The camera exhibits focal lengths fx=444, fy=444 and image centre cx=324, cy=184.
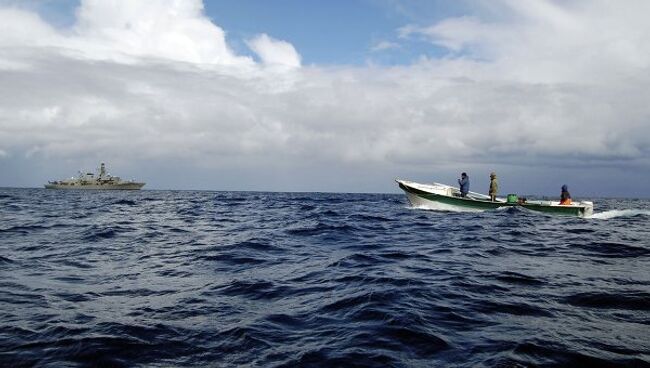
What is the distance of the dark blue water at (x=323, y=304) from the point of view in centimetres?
564

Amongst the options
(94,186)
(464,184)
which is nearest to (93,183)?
(94,186)

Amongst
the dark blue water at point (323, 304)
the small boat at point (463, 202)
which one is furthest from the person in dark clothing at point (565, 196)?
the dark blue water at point (323, 304)

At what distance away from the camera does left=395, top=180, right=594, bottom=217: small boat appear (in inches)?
1216

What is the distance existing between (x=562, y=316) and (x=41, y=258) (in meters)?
13.0

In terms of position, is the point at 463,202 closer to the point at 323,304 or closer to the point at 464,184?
the point at 464,184

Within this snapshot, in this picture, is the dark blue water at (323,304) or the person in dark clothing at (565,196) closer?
the dark blue water at (323,304)

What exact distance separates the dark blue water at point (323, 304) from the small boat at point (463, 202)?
15.4 m

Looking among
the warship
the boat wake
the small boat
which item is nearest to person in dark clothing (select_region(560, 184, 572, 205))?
the small boat

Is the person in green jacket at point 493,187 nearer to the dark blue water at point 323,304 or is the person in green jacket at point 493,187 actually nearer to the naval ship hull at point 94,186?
the dark blue water at point 323,304

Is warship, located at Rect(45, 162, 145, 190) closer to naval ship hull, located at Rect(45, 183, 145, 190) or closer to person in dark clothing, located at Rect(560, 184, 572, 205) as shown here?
naval ship hull, located at Rect(45, 183, 145, 190)

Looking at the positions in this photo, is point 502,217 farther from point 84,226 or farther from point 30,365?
point 30,365

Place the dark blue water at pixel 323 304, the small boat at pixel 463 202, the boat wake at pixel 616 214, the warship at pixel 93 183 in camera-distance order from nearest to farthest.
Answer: the dark blue water at pixel 323 304, the small boat at pixel 463 202, the boat wake at pixel 616 214, the warship at pixel 93 183

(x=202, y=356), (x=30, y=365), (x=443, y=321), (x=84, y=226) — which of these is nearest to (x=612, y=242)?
(x=443, y=321)

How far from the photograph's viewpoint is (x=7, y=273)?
10.4 meters
